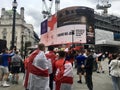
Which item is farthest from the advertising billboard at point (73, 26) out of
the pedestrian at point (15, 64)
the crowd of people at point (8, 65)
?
the pedestrian at point (15, 64)

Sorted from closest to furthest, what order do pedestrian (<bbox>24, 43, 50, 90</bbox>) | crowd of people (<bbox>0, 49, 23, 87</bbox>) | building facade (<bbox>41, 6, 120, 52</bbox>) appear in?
pedestrian (<bbox>24, 43, 50, 90</bbox>) → crowd of people (<bbox>0, 49, 23, 87</bbox>) → building facade (<bbox>41, 6, 120, 52</bbox>)

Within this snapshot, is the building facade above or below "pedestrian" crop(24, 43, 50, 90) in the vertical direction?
above

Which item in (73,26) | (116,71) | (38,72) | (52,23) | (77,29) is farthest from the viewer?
(52,23)

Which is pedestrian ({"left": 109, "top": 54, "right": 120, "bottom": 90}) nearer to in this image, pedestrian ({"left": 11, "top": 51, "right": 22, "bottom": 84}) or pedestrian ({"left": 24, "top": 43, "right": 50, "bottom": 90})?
pedestrian ({"left": 24, "top": 43, "right": 50, "bottom": 90})

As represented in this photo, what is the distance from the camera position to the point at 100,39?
7538 cm

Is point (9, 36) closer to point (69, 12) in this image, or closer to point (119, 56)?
point (69, 12)

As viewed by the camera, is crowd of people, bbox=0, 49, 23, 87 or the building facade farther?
the building facade

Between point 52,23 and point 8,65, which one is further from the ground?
point 52,23

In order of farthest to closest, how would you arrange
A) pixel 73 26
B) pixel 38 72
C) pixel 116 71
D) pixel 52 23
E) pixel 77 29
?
1. pixel 52 23
2. pixel 73 26
3. pixel 77 29
4. pixel 116 71
5. pixel 38 72

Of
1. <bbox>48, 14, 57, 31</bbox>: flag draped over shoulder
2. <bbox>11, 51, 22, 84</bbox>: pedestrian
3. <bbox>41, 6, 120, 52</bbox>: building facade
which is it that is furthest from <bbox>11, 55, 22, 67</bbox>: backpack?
<bbox>48, 14, 57, 31</bbox>: flag draped over shoulder

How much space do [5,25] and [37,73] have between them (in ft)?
427

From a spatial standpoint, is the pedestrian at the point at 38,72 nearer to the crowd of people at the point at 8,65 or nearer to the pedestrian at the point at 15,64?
the crowd of people at the point at 8,65

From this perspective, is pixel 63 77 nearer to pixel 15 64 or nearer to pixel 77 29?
pixel 15 64

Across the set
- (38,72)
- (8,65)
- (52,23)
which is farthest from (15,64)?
(52,23)
